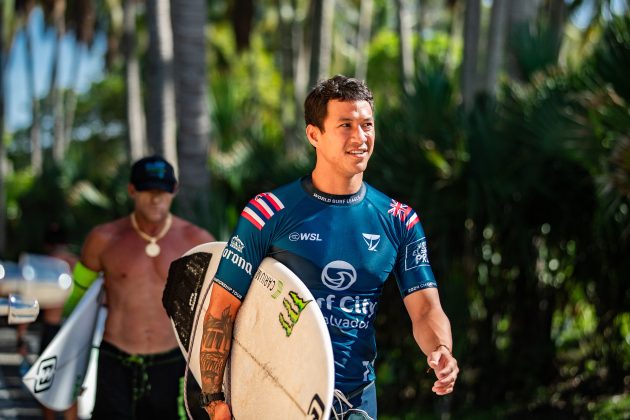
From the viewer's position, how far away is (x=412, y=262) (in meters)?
3.81

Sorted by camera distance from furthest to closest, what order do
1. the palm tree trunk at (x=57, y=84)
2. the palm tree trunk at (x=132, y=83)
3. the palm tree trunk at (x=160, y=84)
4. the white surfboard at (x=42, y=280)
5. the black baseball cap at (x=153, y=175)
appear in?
the palm tree trunk at (x=57, y=84), the palm tree trunk at (x=132, y=83), the palm tree trunk at (x=160, y=84), the black baseball cap at (x=153, y=175), the white surfboard at (x=42, y=280)

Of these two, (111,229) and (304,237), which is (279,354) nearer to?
(304,237)

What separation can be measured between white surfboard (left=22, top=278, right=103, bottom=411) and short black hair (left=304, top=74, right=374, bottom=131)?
7.86 feet

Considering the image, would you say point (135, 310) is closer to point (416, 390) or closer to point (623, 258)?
point (416, 390)

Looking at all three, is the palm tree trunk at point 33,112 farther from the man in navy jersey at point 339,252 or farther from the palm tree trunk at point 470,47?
the man in navy jersey at point 339,252

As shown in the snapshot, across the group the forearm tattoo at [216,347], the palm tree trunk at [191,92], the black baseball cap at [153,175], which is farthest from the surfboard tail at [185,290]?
the palm tree trunk at [191,92]

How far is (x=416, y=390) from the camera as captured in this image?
382 inches

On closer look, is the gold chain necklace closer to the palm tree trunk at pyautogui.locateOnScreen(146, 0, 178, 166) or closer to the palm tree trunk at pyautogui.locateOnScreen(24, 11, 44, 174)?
the palm tree trunk at pyautogui.locateOnScreen(146, 0, 178, 166)

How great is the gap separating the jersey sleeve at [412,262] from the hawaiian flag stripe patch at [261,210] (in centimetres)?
45

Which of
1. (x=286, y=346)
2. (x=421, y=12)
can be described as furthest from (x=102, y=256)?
(x=421, y=12)

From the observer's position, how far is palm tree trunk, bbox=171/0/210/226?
32.7ft

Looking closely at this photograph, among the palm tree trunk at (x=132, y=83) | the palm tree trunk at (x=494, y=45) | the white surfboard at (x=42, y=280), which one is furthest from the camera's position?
the palm tree trunk at (x=132, y=83)

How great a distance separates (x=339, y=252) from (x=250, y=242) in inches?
12.0

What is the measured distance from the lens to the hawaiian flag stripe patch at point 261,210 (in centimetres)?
371
